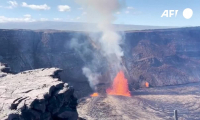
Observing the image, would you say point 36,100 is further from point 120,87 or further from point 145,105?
point 120,87

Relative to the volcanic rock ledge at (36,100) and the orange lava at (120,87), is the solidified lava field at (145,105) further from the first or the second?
the volcanic rock ledge at (36,100)

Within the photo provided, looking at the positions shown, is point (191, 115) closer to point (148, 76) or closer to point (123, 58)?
point (148, 76)

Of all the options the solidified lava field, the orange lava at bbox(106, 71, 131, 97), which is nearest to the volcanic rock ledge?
the solidified lava field

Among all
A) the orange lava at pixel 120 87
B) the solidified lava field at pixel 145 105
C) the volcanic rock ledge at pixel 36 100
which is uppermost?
the volcanic rock ledge at pixel 36 100

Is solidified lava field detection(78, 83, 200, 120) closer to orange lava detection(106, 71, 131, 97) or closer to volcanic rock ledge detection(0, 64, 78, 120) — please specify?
orange lava detection(106, 71, 131, 97)

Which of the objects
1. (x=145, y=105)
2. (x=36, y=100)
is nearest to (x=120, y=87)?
(x=145, y=105)

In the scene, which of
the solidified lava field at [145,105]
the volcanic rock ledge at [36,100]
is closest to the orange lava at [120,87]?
the solidified lava field at [145,105]

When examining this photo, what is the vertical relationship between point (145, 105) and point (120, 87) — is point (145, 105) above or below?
below
